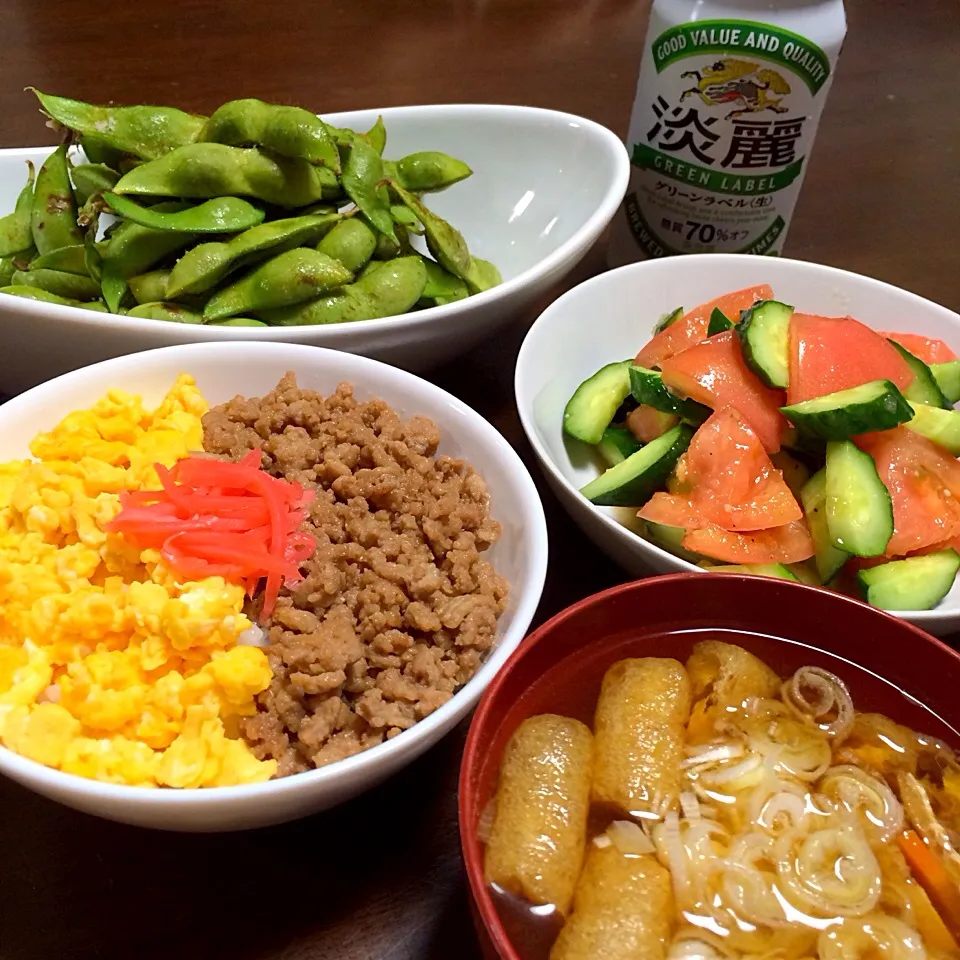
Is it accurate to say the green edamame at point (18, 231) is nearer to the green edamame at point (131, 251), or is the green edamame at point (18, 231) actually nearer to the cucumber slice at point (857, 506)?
the green edamame at point (131, 251)

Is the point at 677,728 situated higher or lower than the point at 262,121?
lower

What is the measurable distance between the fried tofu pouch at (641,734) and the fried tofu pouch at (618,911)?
6 centimetres

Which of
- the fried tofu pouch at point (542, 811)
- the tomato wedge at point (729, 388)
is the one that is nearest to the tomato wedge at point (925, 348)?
the tomato wedge at point (729, 388)

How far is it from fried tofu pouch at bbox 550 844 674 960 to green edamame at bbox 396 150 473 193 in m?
1.35

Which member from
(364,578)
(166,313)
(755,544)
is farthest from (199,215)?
(755,544)

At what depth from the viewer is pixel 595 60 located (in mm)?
2713

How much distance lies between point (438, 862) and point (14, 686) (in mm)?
520

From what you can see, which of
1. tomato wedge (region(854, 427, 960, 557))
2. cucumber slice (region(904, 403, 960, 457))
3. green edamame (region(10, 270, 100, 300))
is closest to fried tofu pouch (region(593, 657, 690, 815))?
tomato wedge (region(854, 427, 960, 557))

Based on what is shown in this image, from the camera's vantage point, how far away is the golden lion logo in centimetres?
153

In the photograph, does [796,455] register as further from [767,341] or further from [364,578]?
[364,578]

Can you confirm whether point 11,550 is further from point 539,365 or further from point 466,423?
point 539,365

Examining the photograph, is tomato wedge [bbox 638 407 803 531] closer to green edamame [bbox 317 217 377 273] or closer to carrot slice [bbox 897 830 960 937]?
carrot slice [bbox 897 830 960 937]

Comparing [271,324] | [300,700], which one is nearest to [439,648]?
[300,700]

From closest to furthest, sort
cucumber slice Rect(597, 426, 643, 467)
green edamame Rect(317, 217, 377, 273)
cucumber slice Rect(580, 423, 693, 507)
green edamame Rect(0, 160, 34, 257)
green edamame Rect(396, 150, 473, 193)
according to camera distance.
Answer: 1. cucumber slice Rect(580, 423, 693, 507)
2. cucumber slice Rect(597, 426, 643, 467)
3. green edamame Rect(317, 217, 377, 273)
4. green edamame Rect(0, 160, 34, 257)
5. green edamame Rect(396, 150, 473, 193)
